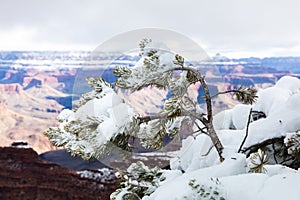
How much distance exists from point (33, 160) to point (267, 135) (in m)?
30.8

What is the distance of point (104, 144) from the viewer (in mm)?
1855

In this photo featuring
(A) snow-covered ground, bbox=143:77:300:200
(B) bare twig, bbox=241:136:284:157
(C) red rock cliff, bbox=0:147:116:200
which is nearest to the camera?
(A) snow-covered ground, bbox=143:77:300:200

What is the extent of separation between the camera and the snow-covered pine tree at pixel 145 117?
1837 mm

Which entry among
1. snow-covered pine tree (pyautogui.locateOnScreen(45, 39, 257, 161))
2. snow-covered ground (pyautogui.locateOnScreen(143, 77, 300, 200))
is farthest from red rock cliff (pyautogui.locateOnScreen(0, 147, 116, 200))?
snow-covered pine tree (pyautogui.locateOnScreen(45, 39, 257, 161))

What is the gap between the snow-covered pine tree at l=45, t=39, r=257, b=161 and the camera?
184cm

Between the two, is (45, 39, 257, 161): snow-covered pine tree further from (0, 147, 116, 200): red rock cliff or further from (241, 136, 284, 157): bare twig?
(0, 147, 116, 200): red rock cliff

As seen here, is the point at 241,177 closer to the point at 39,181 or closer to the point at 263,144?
the point at 263,144

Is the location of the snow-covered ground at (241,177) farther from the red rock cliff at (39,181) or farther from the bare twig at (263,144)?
the red rock cliff at (39,181)

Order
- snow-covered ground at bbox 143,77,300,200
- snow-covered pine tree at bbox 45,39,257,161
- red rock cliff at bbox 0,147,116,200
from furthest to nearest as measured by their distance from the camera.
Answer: red rock cliff at bbox 0,147,116,200, snow-covered pine tree at bbox 45,39,257,161, snow-covered ground at bbox 143,77,300,200

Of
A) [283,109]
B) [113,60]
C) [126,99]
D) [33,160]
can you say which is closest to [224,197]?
[126,99]

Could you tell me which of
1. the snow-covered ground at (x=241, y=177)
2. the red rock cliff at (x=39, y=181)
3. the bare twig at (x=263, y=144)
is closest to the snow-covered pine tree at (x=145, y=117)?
the snow-covered ground at (x=241, y=177)

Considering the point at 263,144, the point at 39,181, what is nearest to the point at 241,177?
the point at 263,144

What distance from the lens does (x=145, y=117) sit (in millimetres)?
1884

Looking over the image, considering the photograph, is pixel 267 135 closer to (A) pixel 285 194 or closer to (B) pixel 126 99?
(B) pixel 126 99
